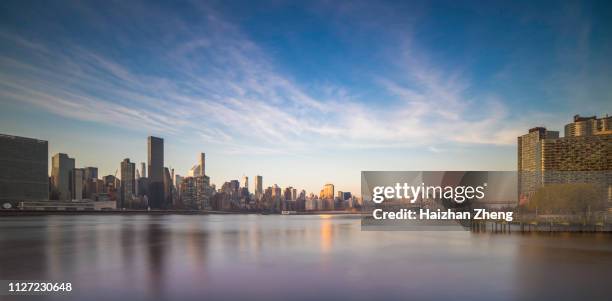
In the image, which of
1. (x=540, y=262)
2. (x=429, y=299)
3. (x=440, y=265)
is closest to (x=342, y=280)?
(x=429, y=299)

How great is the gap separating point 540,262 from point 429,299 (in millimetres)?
19778

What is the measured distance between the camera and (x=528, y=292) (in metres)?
24.4

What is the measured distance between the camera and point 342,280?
27.3 metres

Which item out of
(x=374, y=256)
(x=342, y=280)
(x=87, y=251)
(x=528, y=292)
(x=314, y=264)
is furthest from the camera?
(x=87, y=251)

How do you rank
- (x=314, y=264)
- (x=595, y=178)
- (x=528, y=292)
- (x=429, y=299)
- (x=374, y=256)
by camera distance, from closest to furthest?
(x=429, y=299) → (x=528, y=292) → (x=314, y=264) → (x=374, y=256) → (x=595, y=178)

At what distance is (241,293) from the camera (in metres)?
23.7

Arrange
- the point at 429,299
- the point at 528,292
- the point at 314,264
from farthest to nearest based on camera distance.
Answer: the point at 314,264 < the point at 528,292 < the point at 429,299

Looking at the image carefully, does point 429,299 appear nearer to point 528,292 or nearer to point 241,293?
point 528,292

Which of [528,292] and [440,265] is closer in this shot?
[528,292]

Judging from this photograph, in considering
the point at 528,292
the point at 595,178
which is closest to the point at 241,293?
the point at 528,292

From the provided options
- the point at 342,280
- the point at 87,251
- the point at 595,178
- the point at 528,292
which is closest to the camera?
the point at 528,292

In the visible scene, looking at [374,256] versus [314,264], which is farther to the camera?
[374,256]

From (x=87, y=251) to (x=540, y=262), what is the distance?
49.3 meters

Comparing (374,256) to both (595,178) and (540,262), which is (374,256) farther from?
(595,178)
